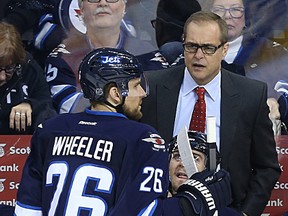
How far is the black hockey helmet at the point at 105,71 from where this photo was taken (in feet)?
12.7

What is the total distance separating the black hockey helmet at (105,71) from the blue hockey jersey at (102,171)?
0.35 ft

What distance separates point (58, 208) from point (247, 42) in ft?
8.08

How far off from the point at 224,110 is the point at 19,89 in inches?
54.3

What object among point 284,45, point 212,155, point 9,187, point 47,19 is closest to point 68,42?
point 47,19

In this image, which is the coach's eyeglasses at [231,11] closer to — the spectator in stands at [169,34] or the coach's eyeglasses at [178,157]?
the spectator in stands at [169,34]

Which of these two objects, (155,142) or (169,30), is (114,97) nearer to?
(155,142)

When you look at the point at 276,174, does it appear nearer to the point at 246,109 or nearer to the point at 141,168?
the point at 246,109

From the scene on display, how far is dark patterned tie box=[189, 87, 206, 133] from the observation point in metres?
4.93

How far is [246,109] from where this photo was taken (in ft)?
16.3

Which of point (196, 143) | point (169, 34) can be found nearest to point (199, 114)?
point (196, 143)

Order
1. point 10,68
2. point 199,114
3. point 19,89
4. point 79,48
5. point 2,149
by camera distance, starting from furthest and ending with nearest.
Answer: point 79,48 < point 2,149 < point 19,89 < point 10,68 < point 199,114

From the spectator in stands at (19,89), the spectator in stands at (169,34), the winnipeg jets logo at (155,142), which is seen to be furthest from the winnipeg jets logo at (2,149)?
the winnipeg jets logo at (155,142)

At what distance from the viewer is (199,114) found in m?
4.95

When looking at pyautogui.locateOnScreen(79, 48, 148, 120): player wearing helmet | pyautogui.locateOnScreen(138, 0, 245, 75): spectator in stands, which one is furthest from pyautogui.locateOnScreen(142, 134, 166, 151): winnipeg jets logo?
pyautogui.locateOnScreen(138, 0, 245, 75): spectator in stands
